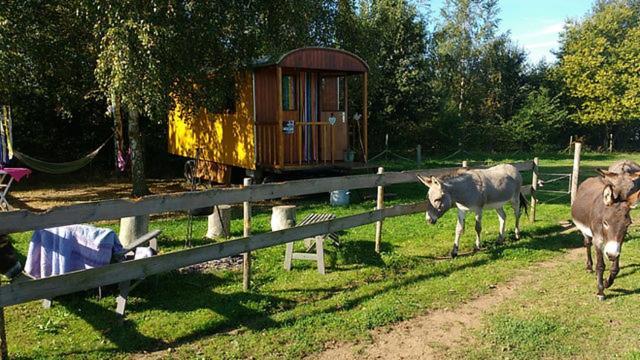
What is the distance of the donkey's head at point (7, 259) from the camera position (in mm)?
4016

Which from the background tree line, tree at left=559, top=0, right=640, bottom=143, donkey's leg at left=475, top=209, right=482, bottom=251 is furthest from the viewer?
tree at left=559, top=0, right=640, bottom=143

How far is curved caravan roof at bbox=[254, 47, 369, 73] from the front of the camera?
11328mm

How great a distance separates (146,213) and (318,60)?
8176mm

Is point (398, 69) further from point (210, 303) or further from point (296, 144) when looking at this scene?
point (210, 303)

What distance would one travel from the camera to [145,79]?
9031 millimetres

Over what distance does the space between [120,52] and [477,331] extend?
24.4 ft

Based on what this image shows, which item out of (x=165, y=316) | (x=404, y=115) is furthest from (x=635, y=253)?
(x=404, y=115)

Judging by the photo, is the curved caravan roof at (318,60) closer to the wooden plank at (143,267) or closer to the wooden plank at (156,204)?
the wooden plank at (156,204)

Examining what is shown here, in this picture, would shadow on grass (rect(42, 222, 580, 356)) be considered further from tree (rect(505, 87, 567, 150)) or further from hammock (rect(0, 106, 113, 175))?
tree (rect(505, 87, 567, 150))

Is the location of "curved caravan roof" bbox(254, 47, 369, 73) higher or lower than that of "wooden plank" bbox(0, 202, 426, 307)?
higher

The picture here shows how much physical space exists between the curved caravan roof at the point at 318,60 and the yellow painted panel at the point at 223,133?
1278 mm

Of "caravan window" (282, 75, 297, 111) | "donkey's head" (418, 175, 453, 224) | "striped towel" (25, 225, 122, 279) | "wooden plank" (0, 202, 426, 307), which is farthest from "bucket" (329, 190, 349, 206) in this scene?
"striped towel" (25, 225, 122, 279)

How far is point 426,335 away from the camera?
15.3 feet

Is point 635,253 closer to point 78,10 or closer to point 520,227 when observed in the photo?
point 520,227
